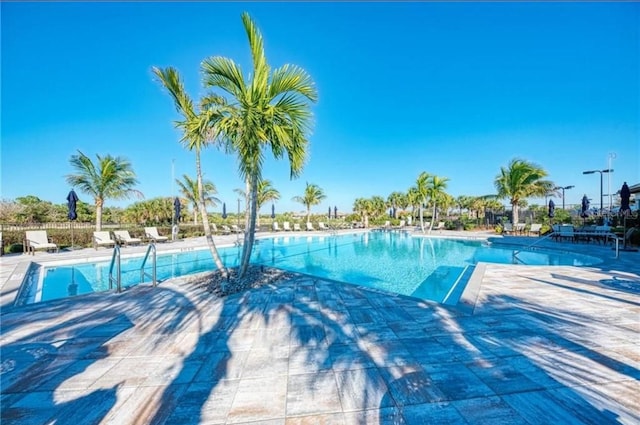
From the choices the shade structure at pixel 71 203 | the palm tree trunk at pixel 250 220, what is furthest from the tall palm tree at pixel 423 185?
the shade structure at pixel 71 203

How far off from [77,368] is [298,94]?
16.4ft

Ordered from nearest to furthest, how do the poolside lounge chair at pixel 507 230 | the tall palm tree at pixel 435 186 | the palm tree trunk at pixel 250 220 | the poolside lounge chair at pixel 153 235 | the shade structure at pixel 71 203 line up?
the palm tree trunk at pixel 250 220 → the shade structure at pixel 71 203 → the poolside lounge chair at pixel 153 235 → the poolside lounge chair at pixel 507 230 → the tall palm tree at pixel 435 186

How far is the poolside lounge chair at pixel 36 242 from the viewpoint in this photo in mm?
10477

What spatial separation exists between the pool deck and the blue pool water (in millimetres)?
1544

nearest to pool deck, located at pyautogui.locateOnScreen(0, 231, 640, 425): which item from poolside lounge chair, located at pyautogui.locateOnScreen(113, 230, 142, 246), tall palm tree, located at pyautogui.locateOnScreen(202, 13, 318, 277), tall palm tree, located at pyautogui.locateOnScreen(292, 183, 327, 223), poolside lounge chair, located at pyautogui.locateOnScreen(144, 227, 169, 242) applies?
tall palm tree, located at pyautogui.locateOnScreen(202, 13, 318, 277)

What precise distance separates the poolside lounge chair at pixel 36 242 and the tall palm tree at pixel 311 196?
21.6 meters

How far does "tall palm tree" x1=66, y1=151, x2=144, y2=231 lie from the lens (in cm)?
1365

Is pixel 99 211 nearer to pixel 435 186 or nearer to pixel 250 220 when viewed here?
pixel 250 220

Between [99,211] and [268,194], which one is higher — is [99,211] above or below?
below

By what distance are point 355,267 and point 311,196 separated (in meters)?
20.9

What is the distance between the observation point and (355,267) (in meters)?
9.55

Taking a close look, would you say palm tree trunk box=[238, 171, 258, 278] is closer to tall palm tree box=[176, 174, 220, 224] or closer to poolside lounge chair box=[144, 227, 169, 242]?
poolside lounge chair box=[144, 227, 169, 242]

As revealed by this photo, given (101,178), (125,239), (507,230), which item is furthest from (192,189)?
(507,230)

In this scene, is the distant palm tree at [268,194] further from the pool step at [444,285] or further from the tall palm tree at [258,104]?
the tall palm tree at [258,104]
